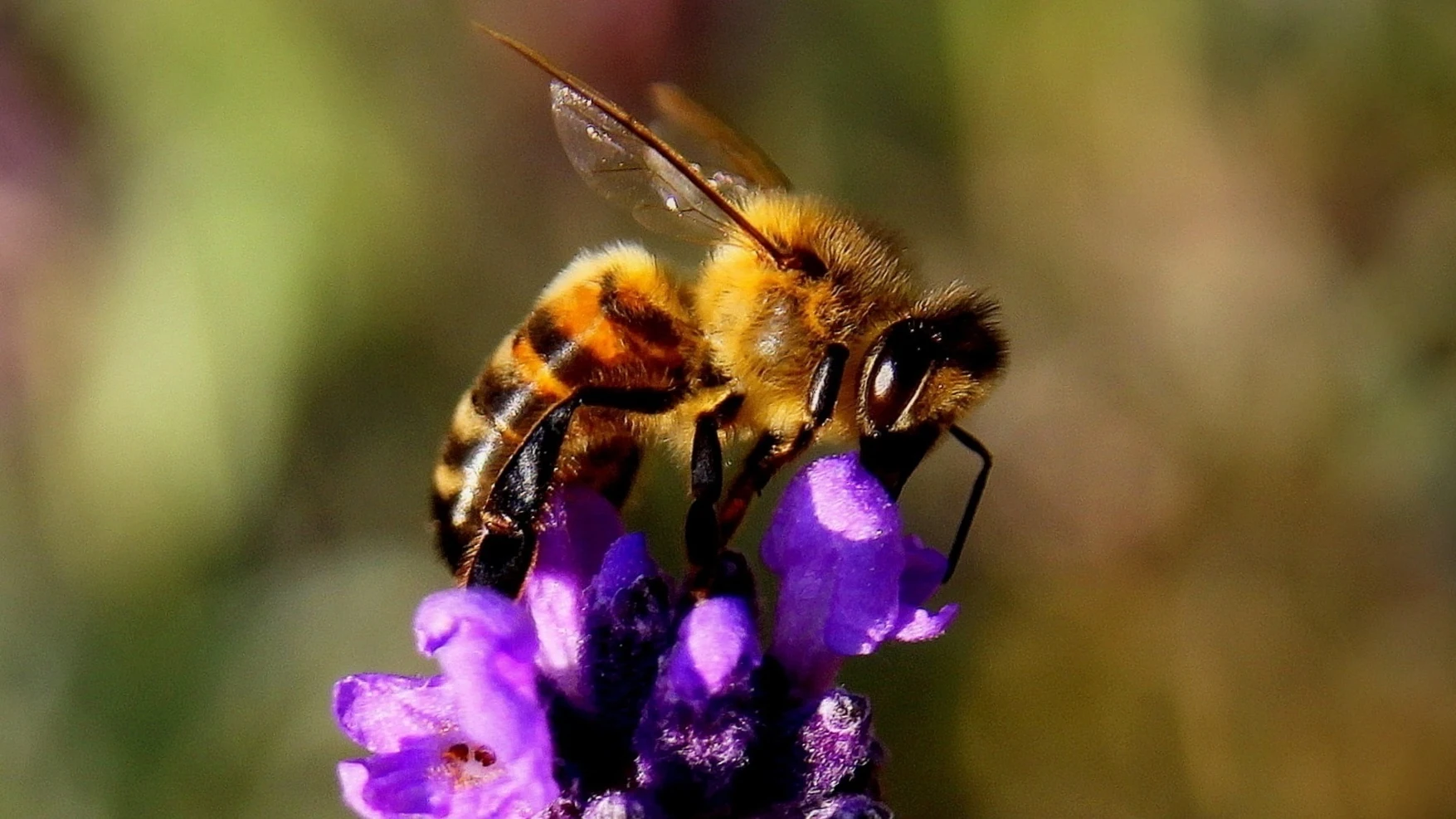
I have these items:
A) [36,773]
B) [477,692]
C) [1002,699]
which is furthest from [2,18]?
[477,692]

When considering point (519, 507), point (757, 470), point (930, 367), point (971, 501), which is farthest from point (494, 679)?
point (971, 501)

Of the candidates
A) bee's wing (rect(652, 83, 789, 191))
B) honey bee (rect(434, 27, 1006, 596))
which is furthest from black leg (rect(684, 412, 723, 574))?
bee's wing (rect(652, 83, 789, 191))

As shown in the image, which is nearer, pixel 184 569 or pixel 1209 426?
pixel 184 569

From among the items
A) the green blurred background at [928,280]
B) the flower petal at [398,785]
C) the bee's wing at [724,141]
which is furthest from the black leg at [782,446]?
the green blurred background at [928,280]

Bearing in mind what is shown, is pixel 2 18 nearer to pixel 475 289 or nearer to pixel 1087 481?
pixel 475 289

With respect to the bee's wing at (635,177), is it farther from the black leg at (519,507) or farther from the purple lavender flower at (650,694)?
the purple lavender flower at (650,694)

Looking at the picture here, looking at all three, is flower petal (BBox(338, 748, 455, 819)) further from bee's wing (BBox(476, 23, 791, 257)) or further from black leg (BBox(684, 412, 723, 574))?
bee's wing (BBox(476, 23, 791, 257))

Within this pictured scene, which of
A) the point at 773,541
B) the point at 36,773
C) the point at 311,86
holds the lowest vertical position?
the point at 36,773
